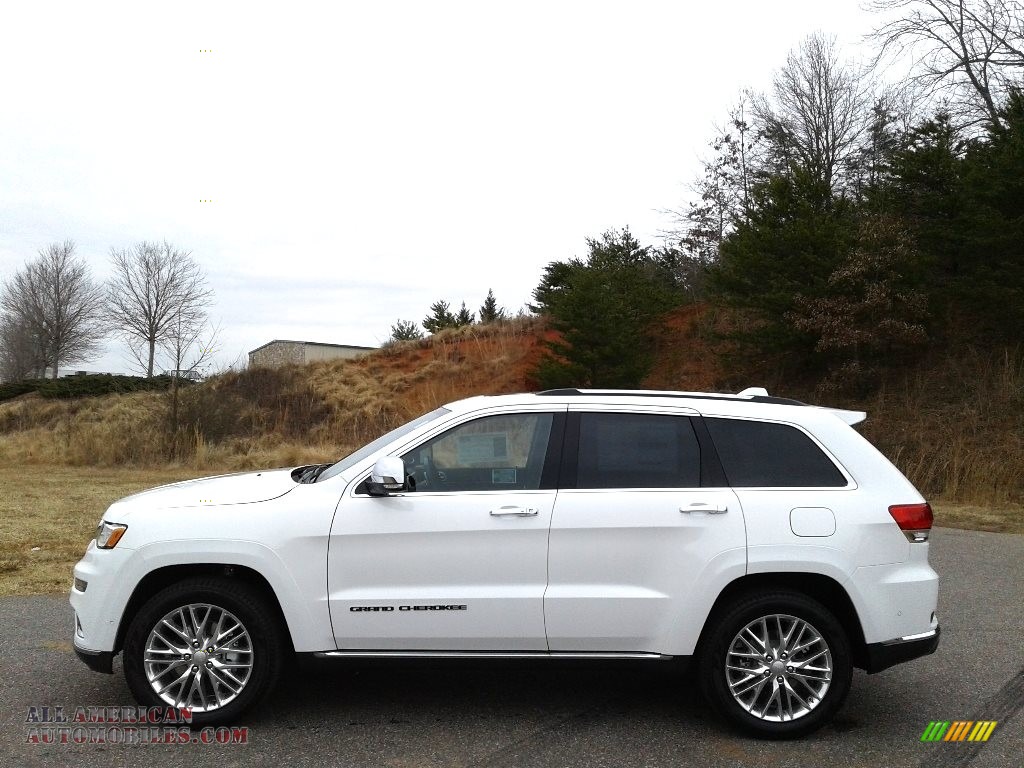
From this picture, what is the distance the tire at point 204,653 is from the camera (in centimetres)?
462

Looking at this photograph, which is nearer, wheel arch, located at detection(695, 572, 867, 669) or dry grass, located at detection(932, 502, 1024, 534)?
wheel arch, located at detection(695, 572, 867, 669)

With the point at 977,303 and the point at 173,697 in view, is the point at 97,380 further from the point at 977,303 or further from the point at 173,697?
the point at 173,697

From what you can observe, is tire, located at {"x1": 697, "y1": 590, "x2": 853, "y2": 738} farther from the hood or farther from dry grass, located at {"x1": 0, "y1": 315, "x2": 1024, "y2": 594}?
dry grass, located at {"x1": 0, "y1": 315, "x2": 1024, "y2": 594}

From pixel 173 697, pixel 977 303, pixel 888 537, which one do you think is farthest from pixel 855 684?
pixel 977 303

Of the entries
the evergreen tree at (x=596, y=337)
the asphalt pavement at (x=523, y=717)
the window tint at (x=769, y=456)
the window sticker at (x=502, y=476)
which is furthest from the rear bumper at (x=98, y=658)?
the evergreen tree at (x=596, y=337)

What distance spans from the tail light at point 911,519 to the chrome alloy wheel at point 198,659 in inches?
135

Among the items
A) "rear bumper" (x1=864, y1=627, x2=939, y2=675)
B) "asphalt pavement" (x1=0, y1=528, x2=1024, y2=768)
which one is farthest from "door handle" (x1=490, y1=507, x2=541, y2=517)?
"rear bumper" (x1=864, y1=627, x2=939, y2=675)

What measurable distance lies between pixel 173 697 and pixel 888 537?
379 cm

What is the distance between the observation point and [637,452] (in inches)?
195

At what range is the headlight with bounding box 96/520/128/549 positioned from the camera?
4.75 metres

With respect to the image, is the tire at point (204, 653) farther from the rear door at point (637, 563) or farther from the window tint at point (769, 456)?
the window tint at point (769, 456)

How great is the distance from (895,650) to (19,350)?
6568 centimetres

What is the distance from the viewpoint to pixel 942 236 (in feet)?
76.7

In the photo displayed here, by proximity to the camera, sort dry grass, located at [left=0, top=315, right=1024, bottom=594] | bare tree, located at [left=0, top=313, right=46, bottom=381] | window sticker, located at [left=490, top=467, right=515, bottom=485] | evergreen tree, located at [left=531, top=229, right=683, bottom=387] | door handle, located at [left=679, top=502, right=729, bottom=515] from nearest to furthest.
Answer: door handle, located at [left=679, top=502, right=729, bottom=515]
window sticker, located at [left=490, top=467, right=515, bottom=485]
dry grass, located at [left=0, top=315, right=1024, bottom=594]
evergreen tree, located at [left=531, top=229, right=683, bottom=387]
bare tree, located at [left=0, top=313, right=46, bottom=381]
